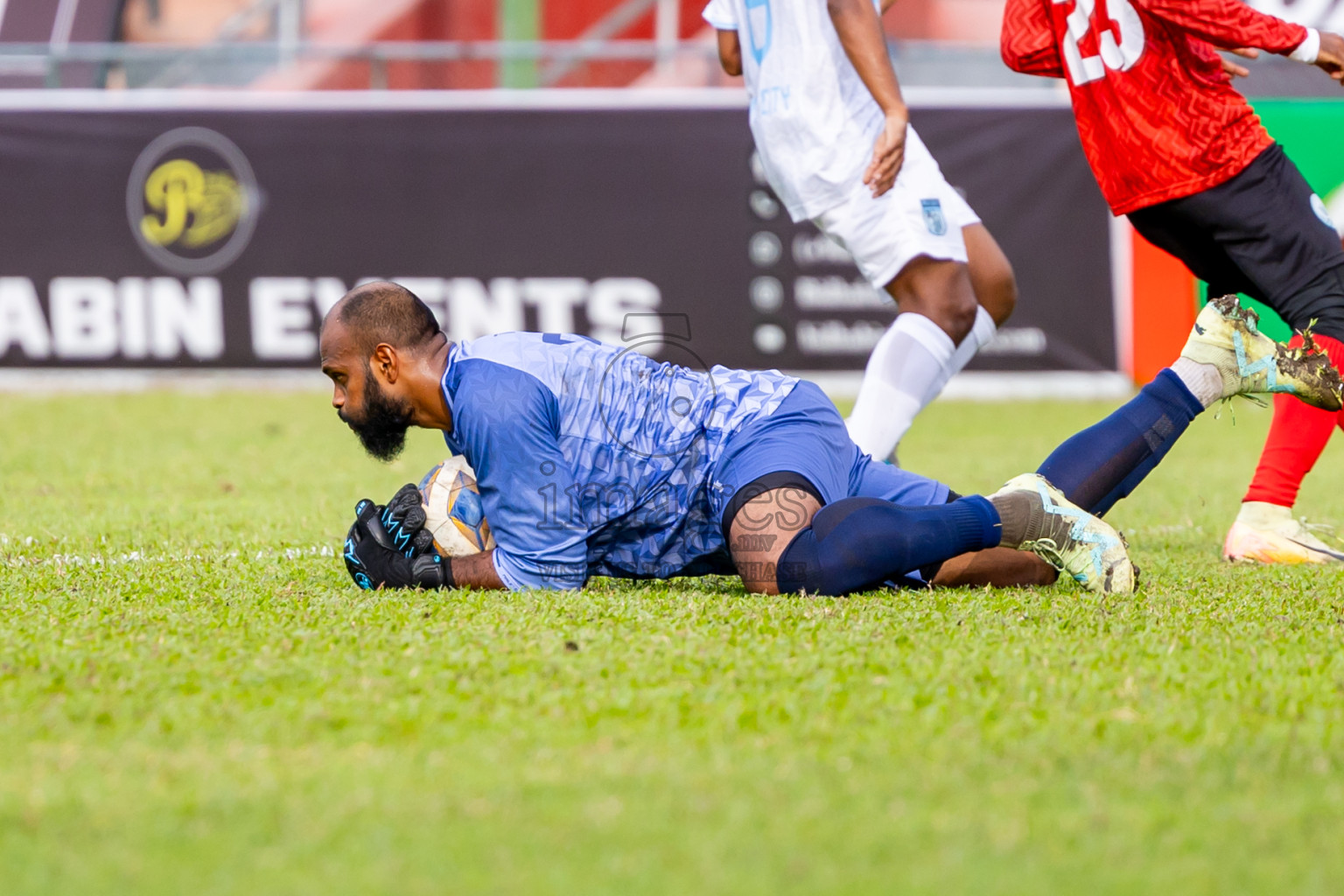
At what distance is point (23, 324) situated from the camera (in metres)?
9.83

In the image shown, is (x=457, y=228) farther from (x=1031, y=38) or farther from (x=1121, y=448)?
(x=1121, y=448)

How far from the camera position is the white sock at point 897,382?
13.9 feet

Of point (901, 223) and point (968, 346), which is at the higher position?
point (901, 223)

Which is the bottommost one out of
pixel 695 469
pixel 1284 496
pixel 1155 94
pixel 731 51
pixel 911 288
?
pixel 1284 496

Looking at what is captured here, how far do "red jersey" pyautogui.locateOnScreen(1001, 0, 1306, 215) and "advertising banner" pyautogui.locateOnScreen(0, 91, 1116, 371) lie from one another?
227 inches

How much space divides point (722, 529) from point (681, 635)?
487mm

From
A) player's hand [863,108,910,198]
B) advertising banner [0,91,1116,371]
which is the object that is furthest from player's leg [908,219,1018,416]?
advertising banner [0,91,1116,371]

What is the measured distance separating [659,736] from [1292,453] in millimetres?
2642

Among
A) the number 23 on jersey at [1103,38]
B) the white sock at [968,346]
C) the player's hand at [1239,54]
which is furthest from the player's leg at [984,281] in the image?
the player's hand at [1239,54]

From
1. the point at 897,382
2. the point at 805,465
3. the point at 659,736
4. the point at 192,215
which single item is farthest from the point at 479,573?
the point at 192,215

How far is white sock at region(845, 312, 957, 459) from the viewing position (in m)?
4.24

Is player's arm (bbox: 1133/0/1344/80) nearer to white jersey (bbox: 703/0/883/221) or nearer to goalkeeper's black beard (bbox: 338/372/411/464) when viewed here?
white jersey (bbox: 703/0/883/221)

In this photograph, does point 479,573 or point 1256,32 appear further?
point 1256,32

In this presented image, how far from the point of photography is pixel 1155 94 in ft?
12.5
